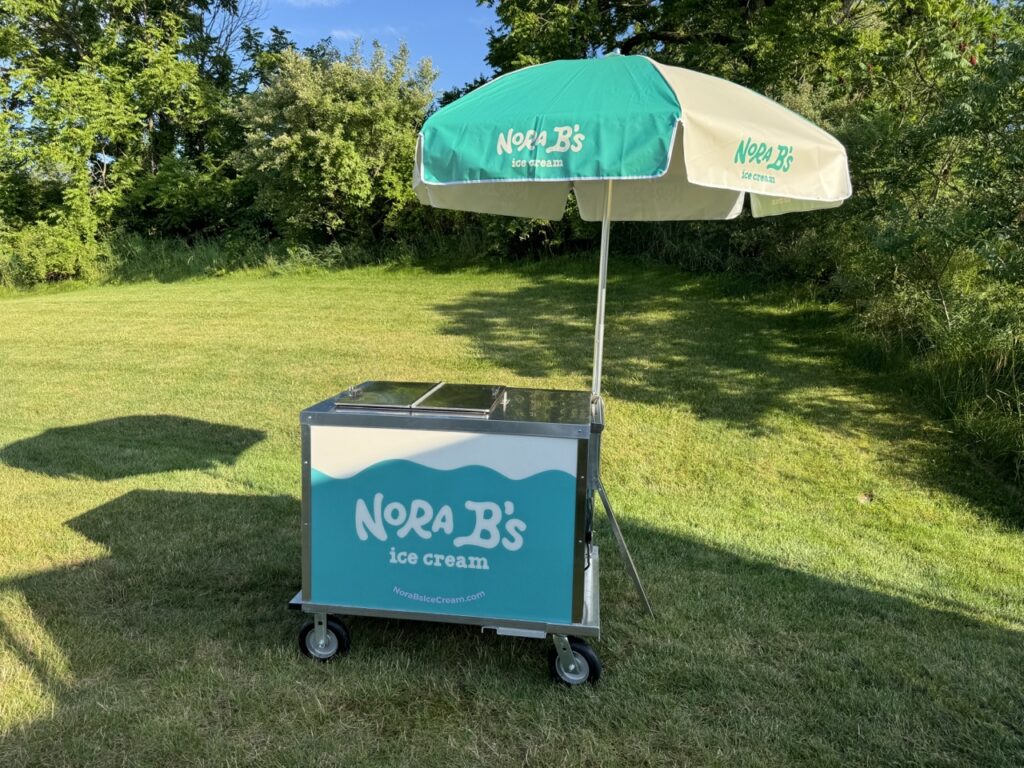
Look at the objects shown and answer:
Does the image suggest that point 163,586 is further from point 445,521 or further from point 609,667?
point 609,667

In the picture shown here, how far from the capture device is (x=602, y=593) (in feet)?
11.7

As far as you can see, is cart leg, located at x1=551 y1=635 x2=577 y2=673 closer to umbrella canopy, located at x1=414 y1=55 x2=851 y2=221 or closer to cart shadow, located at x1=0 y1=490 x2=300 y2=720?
cart shadow, located at x1=0 y1=490 x2=300 y2=720

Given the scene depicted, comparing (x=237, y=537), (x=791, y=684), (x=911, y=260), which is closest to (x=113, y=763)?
(x=237, y=537)

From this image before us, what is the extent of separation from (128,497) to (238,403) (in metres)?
2.64

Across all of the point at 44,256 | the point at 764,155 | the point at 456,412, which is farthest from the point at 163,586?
the point at 44,256

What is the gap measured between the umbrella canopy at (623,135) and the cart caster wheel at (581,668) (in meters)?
1.81

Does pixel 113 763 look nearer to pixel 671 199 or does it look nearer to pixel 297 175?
pixel 671 199

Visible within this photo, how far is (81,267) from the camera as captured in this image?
61.6ft

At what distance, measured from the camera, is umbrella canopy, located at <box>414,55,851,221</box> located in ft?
8.23

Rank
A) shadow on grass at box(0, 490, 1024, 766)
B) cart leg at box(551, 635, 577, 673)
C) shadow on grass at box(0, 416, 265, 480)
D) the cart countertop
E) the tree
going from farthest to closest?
the tree
shadow on grass at box(0, 416, 265, 480)
cart leg at box(551, 635, 577, 673)
the cart countertop
shadow on grass at box(0, 490, 1024, 766)

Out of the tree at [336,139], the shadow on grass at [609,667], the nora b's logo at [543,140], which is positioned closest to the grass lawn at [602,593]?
the shadow on grass at [609,667]

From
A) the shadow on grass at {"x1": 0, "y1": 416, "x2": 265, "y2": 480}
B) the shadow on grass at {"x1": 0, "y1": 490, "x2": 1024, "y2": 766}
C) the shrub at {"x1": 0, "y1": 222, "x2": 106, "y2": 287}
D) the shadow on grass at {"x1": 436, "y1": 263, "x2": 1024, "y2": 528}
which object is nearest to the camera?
the shadow on grass at {"x1": 0, "y1": 490, "x2": 1024, "y2": 766}

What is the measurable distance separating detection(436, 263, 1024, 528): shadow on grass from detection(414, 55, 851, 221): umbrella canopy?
343 centimetres

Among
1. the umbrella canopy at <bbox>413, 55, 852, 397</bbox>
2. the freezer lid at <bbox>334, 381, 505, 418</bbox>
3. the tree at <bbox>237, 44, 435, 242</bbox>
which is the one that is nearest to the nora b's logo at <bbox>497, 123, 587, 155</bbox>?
the umbrella canopy at <bbox>413, 55, 852, 397</bbox>
